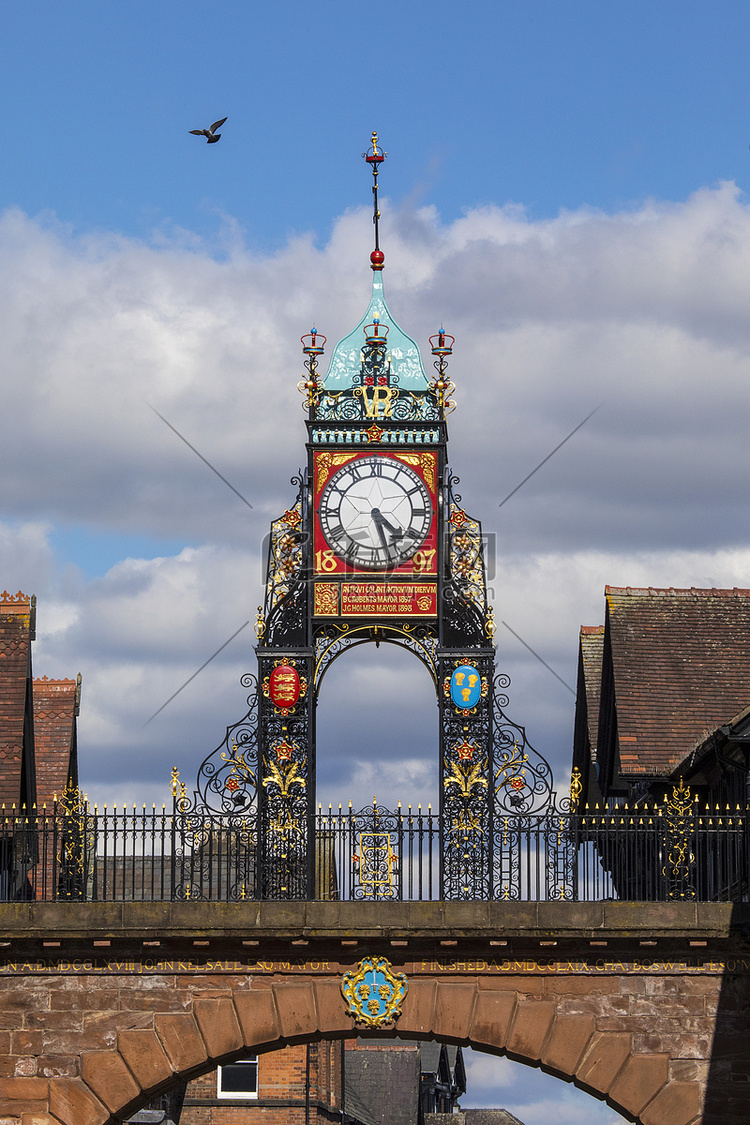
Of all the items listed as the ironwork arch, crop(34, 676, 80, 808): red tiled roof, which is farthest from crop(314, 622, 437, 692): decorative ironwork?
crop(34, 676, 80, 808): red tiled roof

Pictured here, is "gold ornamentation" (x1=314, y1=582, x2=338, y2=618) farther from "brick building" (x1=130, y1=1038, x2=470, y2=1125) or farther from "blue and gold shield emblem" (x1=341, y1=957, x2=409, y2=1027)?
"brick building" (x1=130, y1=1038, x2=470, y2=1125)

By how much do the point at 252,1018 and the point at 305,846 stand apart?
2306 millimetres

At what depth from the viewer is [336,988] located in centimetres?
2383

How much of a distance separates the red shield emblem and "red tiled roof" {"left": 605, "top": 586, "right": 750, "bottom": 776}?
6514 mm

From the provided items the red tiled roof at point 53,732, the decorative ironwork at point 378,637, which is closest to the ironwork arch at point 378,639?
the decorative ironwork at point 378,637

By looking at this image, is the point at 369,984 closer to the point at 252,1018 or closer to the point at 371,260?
the point at 252,1018

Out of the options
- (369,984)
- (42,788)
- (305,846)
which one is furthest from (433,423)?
(42,788)

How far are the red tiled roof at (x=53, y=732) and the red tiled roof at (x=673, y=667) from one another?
34.0ft

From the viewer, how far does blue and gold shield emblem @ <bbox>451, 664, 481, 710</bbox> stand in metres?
25.0

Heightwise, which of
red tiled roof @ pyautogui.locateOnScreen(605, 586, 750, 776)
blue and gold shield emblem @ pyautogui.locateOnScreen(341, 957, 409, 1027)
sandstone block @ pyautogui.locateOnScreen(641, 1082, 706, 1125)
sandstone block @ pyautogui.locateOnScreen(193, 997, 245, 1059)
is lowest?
sandstone block @ pyautogui.locateOnScreen(641, 1082, 706, 1125)

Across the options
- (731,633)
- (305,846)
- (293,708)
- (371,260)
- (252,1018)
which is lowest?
(252,1018)

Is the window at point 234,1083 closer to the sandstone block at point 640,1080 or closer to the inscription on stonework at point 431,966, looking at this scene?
the inscription on stonework at point 431,966

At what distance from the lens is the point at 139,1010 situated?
23.8 meters

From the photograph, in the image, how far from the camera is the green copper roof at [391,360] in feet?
86.2
